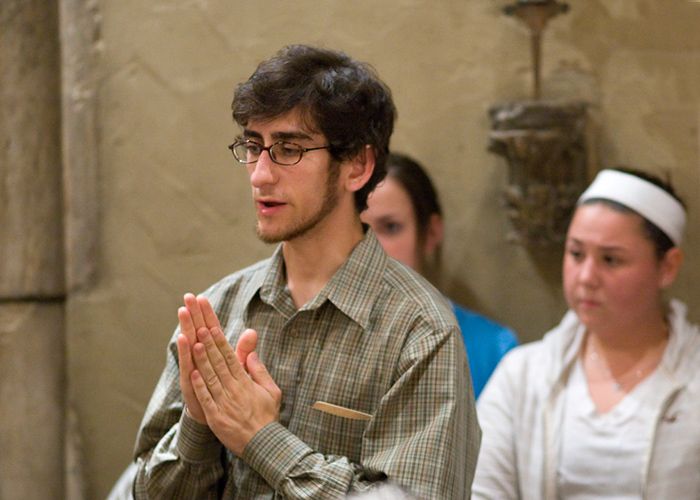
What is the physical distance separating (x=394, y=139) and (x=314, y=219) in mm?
1270

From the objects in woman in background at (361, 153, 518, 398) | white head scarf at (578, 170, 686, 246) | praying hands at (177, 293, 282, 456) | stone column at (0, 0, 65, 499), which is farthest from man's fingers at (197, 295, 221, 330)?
stone column at (0, 0, 65, 499)

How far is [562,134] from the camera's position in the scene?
2818 mm

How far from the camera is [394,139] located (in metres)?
3.10

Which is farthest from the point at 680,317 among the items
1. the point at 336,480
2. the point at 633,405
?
the point at 336,480

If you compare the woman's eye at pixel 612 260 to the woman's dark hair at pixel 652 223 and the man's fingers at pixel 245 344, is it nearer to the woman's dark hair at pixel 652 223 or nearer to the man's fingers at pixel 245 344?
the woman's dark hair at pixel 652 223

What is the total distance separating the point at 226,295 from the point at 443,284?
48.0 inches

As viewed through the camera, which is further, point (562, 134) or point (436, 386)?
point (562, 134)

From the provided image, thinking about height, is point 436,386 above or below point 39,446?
above

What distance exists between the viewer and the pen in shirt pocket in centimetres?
182

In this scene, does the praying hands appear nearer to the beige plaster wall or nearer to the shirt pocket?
the shirt pocket

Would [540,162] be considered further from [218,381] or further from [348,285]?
[218,381]

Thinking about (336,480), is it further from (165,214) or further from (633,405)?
(165,214)

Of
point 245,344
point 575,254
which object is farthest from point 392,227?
point 245,344

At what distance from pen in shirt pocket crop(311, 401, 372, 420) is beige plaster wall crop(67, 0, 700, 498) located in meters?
1.34
